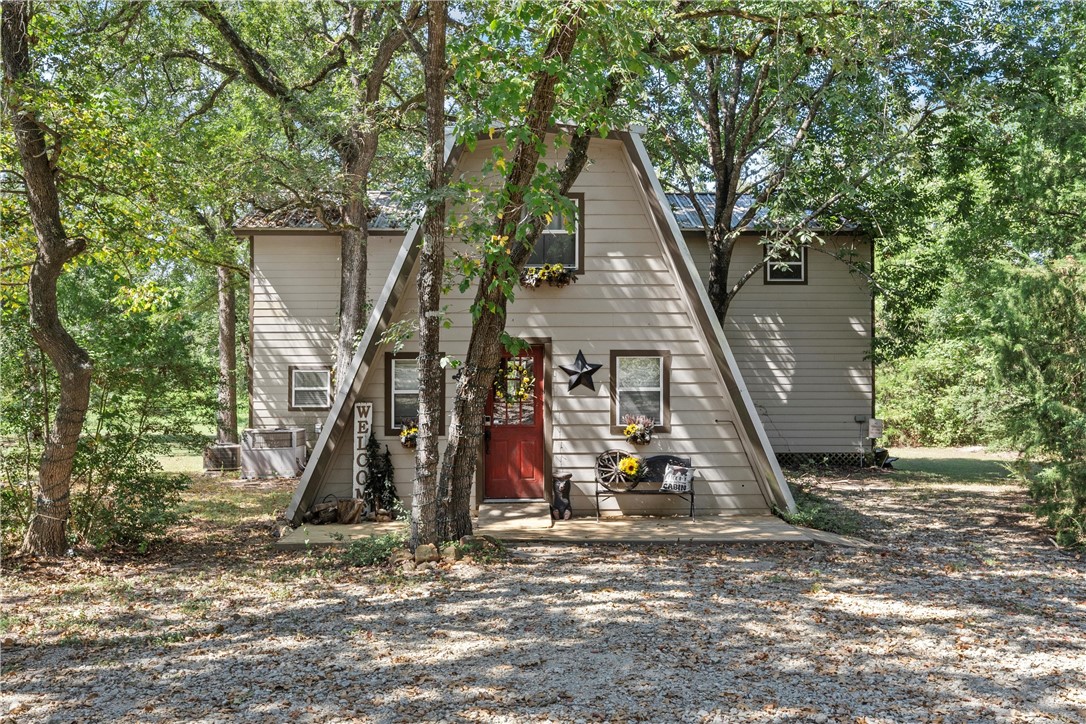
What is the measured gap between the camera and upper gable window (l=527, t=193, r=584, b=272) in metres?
9.97

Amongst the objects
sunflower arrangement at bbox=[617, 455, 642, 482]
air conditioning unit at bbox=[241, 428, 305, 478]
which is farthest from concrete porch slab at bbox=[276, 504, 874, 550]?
air conditioning unit at bbox=[241, 428, 305, 478]

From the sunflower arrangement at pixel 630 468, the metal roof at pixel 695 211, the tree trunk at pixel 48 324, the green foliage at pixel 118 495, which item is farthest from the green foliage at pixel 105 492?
the metal roof at pixel 695 211

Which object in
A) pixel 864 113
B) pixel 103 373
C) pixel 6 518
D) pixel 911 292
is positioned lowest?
pixel 6 518

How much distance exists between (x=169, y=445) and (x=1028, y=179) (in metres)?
10.7

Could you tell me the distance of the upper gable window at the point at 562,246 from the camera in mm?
9969

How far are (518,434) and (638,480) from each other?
1726 millimetres

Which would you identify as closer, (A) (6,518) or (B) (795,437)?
(A) (6,518)

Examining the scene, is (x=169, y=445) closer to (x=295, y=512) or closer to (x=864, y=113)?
(x=295, y=512)

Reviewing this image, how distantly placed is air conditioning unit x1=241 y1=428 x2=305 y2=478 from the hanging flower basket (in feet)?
Answer: 25.6

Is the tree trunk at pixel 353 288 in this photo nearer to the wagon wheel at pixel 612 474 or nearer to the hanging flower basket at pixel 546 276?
the hanging flower basket at pixel 546 276

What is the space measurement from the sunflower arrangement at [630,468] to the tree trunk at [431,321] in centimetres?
272

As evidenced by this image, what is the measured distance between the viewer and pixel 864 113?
11625mm

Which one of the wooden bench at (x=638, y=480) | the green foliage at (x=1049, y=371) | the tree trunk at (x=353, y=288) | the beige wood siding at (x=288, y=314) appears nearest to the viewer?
the green foliage at (x=1049, y=371)

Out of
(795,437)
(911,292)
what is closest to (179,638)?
(795,437)
